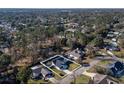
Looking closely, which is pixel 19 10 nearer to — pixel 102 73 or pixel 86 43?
pixel 86 43

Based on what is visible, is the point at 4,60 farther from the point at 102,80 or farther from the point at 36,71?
the point at 102,80

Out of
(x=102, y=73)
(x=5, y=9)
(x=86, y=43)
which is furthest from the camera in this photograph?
(x=86, y=43)

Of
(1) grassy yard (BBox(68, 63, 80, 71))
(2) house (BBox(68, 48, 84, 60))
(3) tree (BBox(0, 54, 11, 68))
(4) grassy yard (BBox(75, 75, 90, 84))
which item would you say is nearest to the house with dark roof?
(2) house (BBox(68, 48, 84, 60))

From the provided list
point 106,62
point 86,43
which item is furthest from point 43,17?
point 106,62

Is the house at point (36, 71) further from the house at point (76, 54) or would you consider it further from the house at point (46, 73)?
the house at point (76, 54)

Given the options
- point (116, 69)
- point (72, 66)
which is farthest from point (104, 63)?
point (72, 66)
